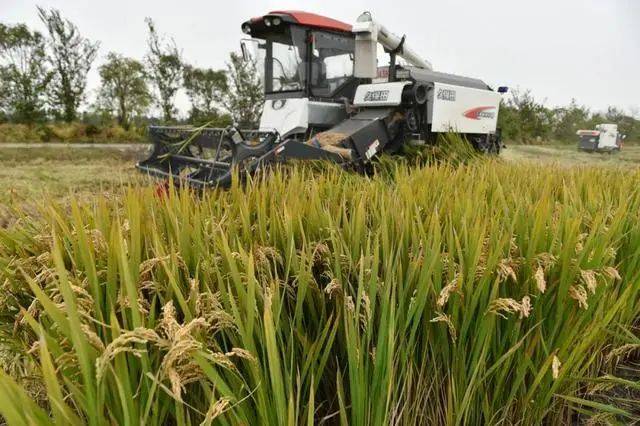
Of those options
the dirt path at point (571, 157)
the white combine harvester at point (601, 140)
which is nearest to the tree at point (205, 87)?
the dirt path at point (571, 157)

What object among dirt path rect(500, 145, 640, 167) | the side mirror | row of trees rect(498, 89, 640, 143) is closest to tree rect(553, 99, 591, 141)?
row of trees rect(498, 89, 640, 143)

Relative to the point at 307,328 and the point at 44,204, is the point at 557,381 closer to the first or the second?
the point at 307,328

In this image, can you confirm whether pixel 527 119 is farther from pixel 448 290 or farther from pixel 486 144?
pixel 448 290

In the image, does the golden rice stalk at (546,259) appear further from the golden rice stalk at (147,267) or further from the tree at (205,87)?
the tree at (205,87)

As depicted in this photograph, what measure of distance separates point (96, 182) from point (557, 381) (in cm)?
681

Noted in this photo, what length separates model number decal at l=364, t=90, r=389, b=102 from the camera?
576 cm

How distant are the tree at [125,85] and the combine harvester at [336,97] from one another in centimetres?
1499

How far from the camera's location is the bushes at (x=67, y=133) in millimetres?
15227

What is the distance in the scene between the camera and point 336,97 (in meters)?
6.56

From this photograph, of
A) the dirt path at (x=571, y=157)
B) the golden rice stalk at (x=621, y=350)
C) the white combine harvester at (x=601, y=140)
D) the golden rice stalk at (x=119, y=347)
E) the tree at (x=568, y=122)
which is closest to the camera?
the golden rice stalk at (x=119, y=347)

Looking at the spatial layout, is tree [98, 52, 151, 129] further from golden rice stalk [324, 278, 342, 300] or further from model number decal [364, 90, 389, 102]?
golden rice stalk [324, 278, 342, 300]

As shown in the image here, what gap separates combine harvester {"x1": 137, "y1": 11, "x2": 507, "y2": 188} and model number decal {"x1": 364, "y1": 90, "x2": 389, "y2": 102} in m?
0.01

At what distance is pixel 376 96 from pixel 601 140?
18206 mm

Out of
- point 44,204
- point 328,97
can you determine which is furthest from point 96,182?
point 44,204
